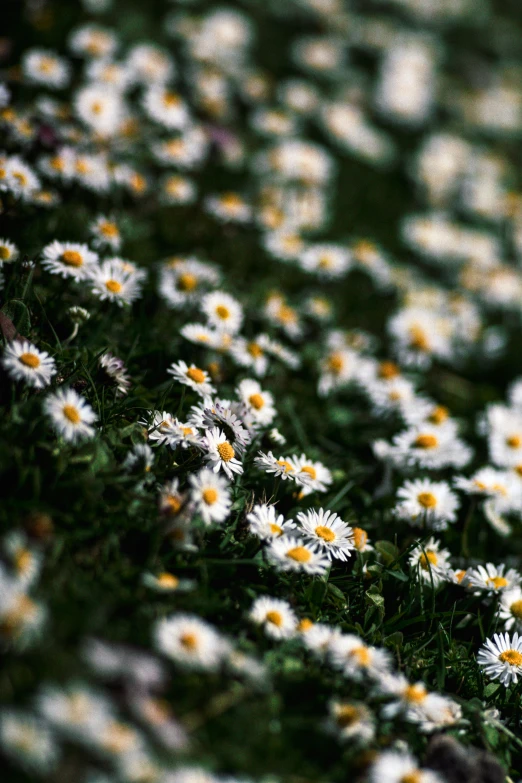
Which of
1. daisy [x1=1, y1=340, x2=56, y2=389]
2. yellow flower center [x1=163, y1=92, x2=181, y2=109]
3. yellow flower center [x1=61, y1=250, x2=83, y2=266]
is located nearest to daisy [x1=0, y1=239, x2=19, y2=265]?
yellow flower center [x1=61, y1=250, x2=83, y2=266]

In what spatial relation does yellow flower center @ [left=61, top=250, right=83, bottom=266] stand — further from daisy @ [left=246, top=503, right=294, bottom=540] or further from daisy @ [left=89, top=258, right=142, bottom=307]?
daisy @ [left=246, top=503, right=294, bottom=540]

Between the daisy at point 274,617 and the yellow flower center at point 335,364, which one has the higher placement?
the yellow flower center at point 335,364

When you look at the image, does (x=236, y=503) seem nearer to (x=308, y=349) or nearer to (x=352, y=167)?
(x=308, y=349)

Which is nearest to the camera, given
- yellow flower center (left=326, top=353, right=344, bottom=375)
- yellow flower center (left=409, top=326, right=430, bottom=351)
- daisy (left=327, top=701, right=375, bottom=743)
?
daisy (left=327, top=701, right=375, bottom=743)

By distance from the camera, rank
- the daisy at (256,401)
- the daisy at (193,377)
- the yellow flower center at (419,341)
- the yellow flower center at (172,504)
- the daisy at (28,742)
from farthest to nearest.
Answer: the yellow flower center at (419,341)
the daisy at (256,401)
the daisy at (193,377)
the yellow flower center at (172,504)
the daisy at (28,742)

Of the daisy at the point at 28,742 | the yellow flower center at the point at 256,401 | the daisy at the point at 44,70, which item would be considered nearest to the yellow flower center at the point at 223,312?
the yellow flower center at the point at 256,401

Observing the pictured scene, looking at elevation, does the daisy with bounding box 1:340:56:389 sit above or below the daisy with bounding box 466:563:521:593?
below

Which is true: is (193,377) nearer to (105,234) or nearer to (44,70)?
(105,234)

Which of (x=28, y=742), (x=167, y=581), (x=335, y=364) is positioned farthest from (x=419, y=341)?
(x=28, y=742)

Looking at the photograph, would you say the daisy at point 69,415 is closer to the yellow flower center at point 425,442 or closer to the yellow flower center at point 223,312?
the yellow flower center at point 223,312
